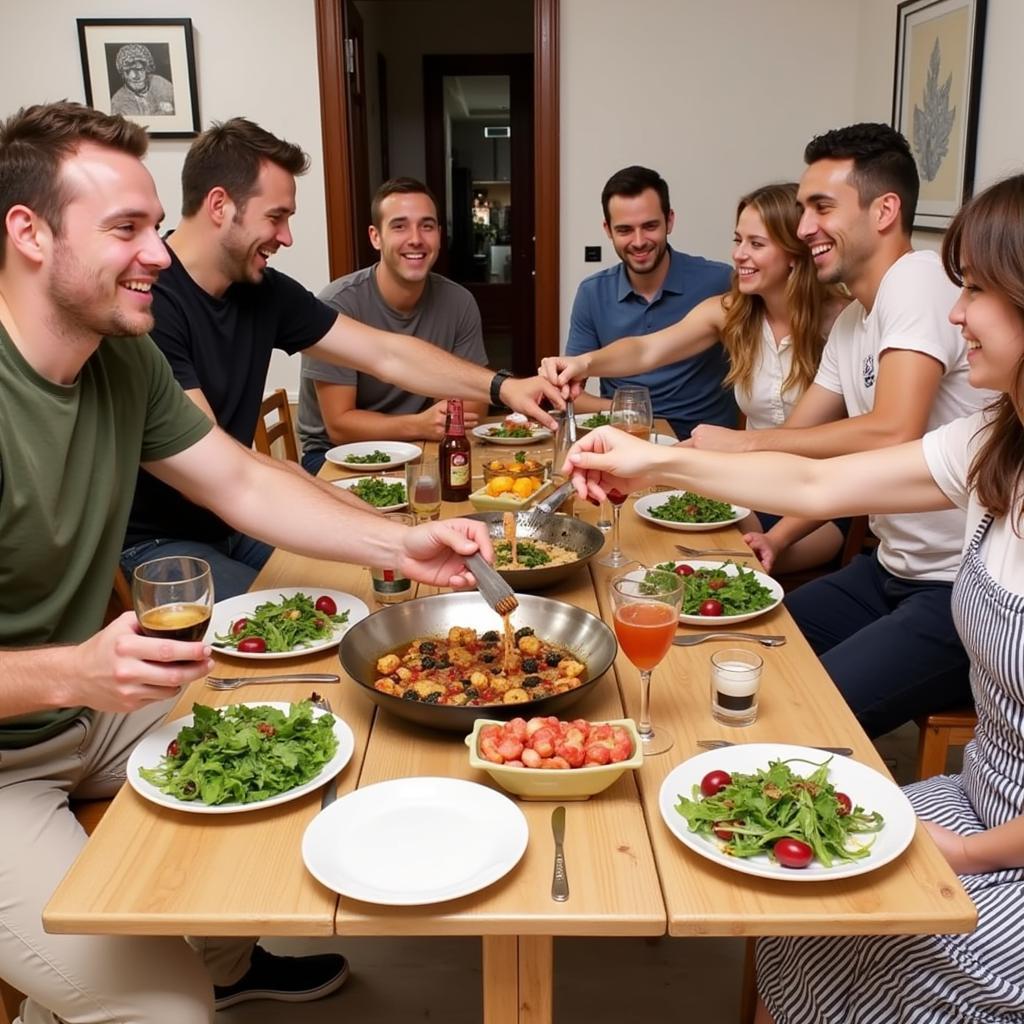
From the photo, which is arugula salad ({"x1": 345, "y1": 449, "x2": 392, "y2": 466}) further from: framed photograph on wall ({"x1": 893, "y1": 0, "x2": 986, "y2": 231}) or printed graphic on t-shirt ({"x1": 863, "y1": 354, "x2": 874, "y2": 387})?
framed photograph on wall ({"x1": 893, "y1": 0, "x2": 986, "y2": 231})

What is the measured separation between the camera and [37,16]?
4844 millimetres

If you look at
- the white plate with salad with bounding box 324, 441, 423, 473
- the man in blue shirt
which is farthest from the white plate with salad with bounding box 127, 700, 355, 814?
the man in blue shirt

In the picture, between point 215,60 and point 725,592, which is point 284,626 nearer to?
point 725,592

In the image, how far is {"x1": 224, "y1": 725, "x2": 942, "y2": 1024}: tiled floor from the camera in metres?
2.03

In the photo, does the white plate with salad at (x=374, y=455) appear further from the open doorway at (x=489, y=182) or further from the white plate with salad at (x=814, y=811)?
the open doorway at (x=489, y=182)

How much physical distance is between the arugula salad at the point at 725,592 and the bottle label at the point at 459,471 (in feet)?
2.42

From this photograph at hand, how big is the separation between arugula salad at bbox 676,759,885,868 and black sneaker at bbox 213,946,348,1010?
1.16 metres

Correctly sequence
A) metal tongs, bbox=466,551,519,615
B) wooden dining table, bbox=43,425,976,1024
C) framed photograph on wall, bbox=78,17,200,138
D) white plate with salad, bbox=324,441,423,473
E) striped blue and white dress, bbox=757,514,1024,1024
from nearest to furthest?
wooden dining table, bbox=43,425,976,1024
striped blue and white dress, bbox=757,514,1024,1024
metal tongs, bbox=466,551,519,615
white plate with salad, bbox=324,441,423,473
framed photograph on wall, bbox=78,17,200,138

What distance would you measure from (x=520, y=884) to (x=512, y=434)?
2131mm

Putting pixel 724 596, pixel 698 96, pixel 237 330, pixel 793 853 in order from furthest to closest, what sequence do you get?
pixel 698 96, pixel 237 330, pixel 724 596, pixel 793 853

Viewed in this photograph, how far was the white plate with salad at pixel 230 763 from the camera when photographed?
48.6 inches

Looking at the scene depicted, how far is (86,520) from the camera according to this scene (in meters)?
1.70

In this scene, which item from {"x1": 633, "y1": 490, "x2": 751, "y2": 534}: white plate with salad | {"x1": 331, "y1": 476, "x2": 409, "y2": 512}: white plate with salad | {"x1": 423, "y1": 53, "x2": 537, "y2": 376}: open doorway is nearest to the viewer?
{"x1": 633, "y1": 490, "x2": 751, "y2": 534}: white plate with salad

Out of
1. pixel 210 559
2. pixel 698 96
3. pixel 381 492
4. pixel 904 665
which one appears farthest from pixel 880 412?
pixel 698 96
